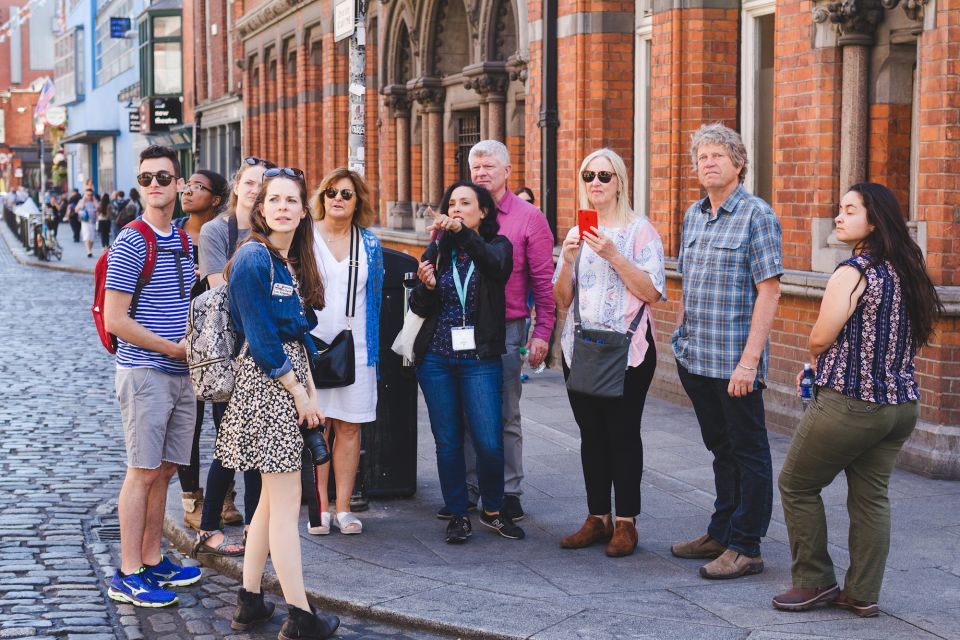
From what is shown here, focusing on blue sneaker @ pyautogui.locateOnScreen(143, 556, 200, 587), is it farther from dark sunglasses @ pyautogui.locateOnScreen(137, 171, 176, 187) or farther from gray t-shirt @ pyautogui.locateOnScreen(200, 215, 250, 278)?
dark sunglasses @ pyautogui.locateOnScreen(137, 171, 176, 187)

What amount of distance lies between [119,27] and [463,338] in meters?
59.6

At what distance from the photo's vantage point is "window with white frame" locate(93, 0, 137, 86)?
65438 millimetres

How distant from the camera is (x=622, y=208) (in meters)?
6.41

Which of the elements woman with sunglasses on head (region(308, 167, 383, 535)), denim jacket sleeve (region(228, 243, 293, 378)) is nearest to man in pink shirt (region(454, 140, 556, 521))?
woman with sunglasses on head (region(308, 167, 383, 535))

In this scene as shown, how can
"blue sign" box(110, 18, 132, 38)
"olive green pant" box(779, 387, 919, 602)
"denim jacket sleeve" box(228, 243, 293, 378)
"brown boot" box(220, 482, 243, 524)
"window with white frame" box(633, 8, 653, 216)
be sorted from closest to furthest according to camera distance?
"denim jacket sleeve" box(228, 243, 293, 378) → "olive green pant" box(779, 387, 919, 602) → "brown boot" box(220, 482, 243, 524) → "window with white frame" box(633, 8, 653, 216) → "blue sign" box(110, 18, 132, 38)

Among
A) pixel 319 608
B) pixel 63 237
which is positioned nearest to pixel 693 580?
pixel 319 608

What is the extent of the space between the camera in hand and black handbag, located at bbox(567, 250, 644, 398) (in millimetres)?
1476

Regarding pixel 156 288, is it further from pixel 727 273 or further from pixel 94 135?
pixel 94 135

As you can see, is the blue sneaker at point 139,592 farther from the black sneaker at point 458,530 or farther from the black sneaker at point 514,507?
the black sneaker at point 514,507

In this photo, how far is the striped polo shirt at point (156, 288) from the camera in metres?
5.84

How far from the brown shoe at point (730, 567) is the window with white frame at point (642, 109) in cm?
717

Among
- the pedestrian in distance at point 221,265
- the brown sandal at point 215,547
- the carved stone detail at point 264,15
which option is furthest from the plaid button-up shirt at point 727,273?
the carved stone detail at point 264,15

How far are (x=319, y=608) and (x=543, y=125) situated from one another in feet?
28.3

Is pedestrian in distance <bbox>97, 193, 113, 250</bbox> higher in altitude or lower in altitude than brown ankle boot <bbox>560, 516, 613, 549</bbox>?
higher
